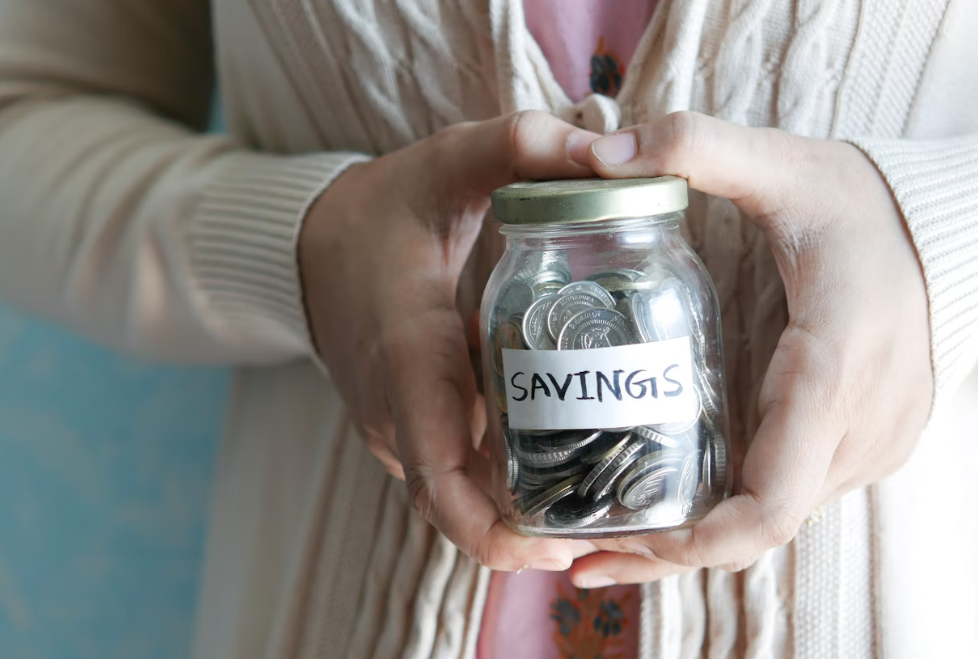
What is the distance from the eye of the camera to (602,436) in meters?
0.46

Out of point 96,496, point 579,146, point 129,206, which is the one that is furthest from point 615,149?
point 96,496

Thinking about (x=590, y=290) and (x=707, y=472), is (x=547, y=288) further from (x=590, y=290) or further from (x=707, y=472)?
(x=707, y=472)

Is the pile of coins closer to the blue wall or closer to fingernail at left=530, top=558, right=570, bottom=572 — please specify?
fingernail at left=530, top=558, right=570, bottom=572

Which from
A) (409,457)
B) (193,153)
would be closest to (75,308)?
(193,153)

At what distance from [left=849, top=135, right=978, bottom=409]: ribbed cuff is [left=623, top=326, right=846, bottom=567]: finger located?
0.11m

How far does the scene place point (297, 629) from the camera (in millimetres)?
724

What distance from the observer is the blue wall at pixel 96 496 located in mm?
1266

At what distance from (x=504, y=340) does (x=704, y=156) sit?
16 centimetres

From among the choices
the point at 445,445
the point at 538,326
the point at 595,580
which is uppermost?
the point at 538,326

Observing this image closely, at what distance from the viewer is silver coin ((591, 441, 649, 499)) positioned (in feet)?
1.50

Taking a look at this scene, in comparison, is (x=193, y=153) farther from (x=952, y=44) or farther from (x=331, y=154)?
(x=952, y=44)

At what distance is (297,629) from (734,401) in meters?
0.44

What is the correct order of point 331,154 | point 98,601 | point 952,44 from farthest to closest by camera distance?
point 98,601, point 331,154, point 952,44

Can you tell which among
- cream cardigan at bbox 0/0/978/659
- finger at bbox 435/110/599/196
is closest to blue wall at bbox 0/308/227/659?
cream cardigan at bbox 0/0/978/659
